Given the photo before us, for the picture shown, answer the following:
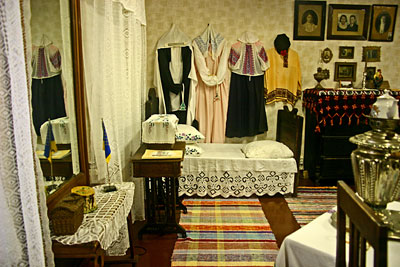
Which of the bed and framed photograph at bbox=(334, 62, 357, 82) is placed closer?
the bed

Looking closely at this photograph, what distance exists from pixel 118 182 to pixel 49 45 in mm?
1049

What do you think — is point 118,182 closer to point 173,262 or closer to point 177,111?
point 173,262

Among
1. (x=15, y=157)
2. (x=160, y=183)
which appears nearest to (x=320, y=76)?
(x=160, y=183)

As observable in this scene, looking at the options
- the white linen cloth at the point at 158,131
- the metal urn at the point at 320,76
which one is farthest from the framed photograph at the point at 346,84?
the white linen cloth at the point at 158,131

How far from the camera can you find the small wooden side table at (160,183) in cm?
254

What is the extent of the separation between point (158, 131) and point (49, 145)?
47.9 inches

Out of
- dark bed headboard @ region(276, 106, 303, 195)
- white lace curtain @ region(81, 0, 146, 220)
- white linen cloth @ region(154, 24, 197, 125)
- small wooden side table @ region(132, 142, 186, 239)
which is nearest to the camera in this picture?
white lace curtain @ region(81, 0, 146, 220)

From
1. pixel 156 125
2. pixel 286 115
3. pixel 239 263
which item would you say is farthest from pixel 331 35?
pixel 239 263

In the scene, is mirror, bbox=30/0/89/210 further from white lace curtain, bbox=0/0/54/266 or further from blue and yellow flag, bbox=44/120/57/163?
white lace curtain, bbox=0/0/54/266

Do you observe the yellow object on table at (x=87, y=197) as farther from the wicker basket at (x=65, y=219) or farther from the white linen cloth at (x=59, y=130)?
the white linen cloth at (x=59, y=130)

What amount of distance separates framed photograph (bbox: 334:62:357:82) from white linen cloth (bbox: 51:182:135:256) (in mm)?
3518

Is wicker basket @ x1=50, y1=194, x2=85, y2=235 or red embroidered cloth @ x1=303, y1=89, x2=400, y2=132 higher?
red embroidered cloth @ x1=303, y1=89, x2=400, y2=132

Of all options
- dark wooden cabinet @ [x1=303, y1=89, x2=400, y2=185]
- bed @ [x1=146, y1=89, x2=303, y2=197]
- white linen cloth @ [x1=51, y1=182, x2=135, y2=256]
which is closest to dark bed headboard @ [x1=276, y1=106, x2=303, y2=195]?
bed @ [x1=146, y1=89, x2=303, y2=197]

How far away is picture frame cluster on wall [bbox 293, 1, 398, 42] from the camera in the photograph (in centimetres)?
429
